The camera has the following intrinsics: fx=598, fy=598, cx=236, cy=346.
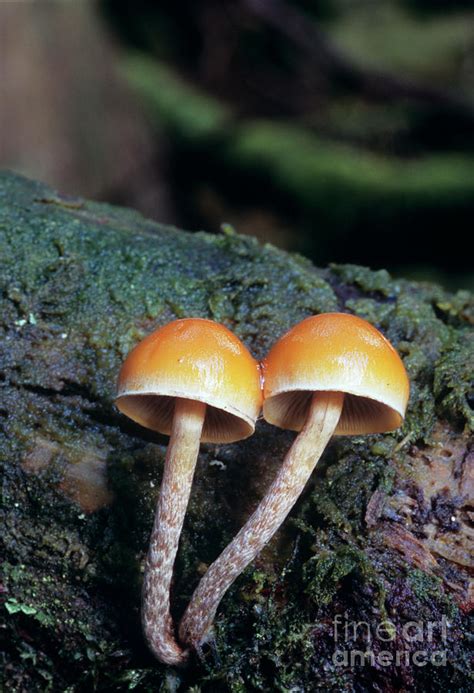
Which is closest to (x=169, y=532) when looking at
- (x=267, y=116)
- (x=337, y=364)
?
(x=337, y=364)

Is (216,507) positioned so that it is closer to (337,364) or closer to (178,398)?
(178,398)

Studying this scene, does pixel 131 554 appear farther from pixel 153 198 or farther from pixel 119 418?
pixel 153 198

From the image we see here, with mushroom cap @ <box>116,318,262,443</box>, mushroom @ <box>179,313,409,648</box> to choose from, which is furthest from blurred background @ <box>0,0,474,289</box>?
mushroom cap @ <box>116,318,262,443</box>

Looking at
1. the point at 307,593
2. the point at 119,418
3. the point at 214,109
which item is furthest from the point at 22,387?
the point at 214,109

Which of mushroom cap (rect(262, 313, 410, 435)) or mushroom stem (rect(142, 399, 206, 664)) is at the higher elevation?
mushroom cap (rect(262, 313, 410, 435))

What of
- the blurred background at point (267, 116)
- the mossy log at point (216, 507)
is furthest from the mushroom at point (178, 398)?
the blurred background at point (267, 116)

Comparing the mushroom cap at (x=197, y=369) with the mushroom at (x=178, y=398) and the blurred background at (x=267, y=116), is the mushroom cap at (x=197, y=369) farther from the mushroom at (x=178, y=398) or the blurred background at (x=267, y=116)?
the blurred background at (x=267, y=116)

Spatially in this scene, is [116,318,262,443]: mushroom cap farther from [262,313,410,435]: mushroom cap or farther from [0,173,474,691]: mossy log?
[0,173,474,691]: mossy log

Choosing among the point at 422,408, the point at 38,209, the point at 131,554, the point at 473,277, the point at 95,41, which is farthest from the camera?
the point at 95,41
